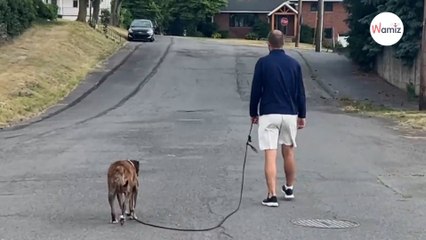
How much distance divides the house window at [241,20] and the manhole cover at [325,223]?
271 ft

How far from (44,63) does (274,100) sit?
26.3 meters

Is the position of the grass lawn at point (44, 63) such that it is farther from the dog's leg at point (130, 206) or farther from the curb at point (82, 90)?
the dog's leg at point (130, 206)

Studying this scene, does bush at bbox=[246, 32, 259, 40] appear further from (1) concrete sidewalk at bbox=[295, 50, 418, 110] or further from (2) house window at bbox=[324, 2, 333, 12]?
A: (1) concrete sidewalk at bbox=[295, 50, 418, 110]

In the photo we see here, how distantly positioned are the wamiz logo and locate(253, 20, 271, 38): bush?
58173 mm

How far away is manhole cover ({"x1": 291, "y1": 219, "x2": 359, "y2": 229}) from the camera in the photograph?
8766 mm

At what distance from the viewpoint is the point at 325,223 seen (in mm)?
8922

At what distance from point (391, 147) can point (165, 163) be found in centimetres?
490

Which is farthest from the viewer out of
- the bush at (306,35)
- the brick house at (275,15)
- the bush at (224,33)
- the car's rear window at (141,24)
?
the brick house at (275,15)

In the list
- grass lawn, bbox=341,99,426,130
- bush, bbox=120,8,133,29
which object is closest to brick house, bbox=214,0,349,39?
bush, bbox=120,8,133,29

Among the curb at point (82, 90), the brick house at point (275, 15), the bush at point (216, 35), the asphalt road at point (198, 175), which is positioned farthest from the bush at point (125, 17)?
the asphalt road at point (198, 175)

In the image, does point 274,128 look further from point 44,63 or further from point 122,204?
point 44,63

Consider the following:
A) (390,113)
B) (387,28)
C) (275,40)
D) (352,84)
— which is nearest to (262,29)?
(352,84)

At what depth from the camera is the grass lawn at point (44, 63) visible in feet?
84.8

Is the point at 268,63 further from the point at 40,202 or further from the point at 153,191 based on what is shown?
the point at 40,202
